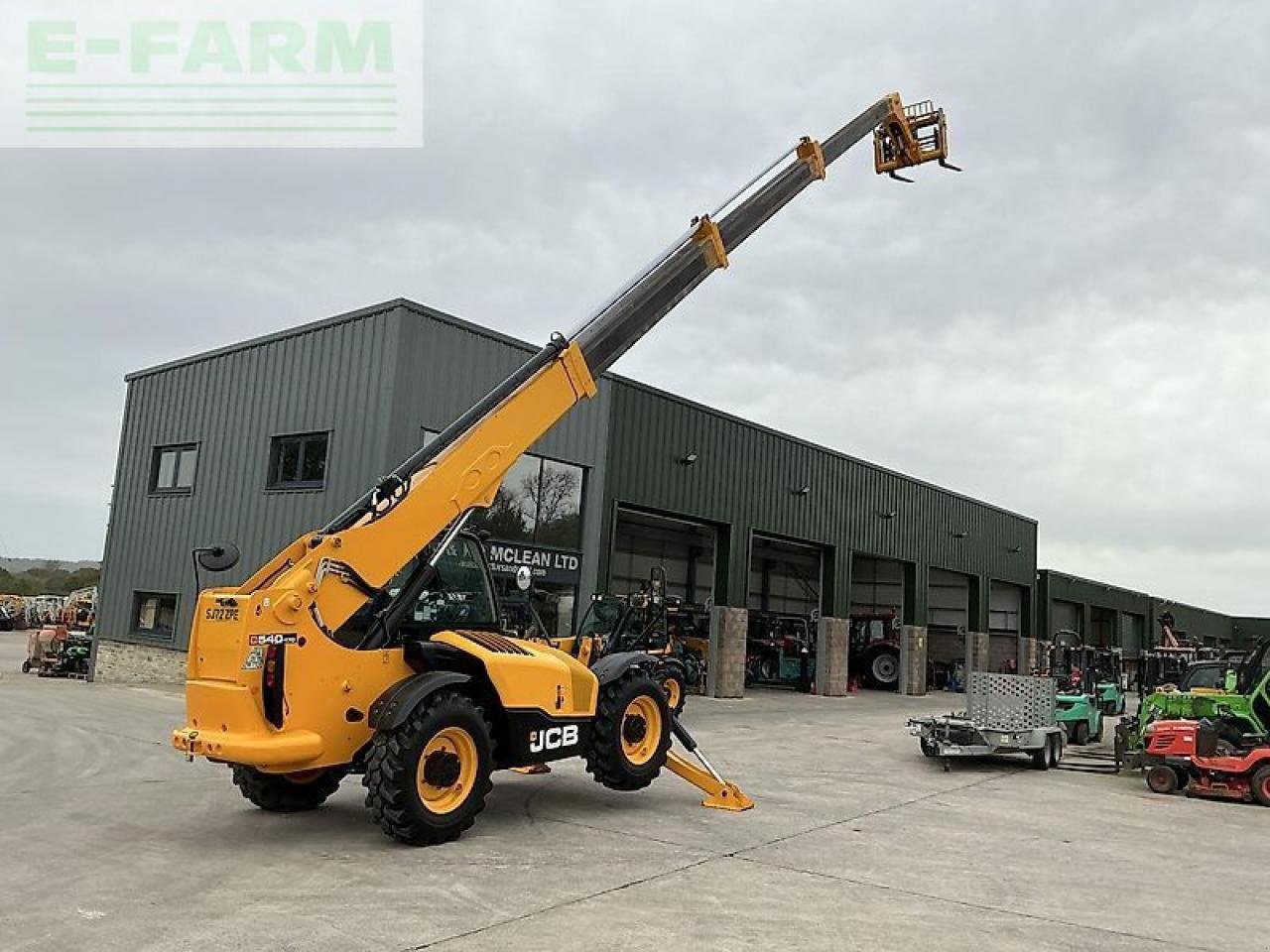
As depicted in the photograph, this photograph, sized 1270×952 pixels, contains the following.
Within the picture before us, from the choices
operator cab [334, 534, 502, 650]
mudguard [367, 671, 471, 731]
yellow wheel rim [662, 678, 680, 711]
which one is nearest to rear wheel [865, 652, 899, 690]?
yellow wheel rim [662, 678, 680, 711]

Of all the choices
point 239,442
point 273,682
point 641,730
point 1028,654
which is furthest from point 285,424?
point 1028,654

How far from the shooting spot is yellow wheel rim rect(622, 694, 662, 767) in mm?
8953

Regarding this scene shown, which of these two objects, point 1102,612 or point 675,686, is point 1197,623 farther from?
point 675,686

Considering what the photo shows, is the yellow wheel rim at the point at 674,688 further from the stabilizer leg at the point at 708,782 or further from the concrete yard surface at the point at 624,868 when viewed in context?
the stabilizer leg at the point at 708,782

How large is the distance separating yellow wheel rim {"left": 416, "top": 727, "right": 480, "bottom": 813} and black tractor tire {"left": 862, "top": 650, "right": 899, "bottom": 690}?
27421 mm

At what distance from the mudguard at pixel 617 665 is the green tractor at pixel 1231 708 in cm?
683

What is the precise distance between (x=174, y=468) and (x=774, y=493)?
14184mm

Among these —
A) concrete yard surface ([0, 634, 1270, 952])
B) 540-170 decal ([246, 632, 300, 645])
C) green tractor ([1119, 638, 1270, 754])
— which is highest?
540-170 decal ([246, 632, 300, 645])

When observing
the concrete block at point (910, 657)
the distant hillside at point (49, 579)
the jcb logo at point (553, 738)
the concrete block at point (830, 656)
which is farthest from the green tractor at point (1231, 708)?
the distant hillside at point (49, 579)

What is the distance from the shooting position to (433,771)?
708 cm

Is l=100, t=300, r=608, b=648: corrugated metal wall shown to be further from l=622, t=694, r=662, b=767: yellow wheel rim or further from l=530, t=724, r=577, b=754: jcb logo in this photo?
l=530, t=724, r=577, b=754: jcb logo

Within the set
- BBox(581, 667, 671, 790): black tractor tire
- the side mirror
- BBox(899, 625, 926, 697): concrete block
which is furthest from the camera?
BBox(899, 625, 926, 697): concrete block

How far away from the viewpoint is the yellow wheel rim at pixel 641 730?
895 cm

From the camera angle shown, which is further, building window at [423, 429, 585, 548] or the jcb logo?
building window at [423, 429, 585, 548]
